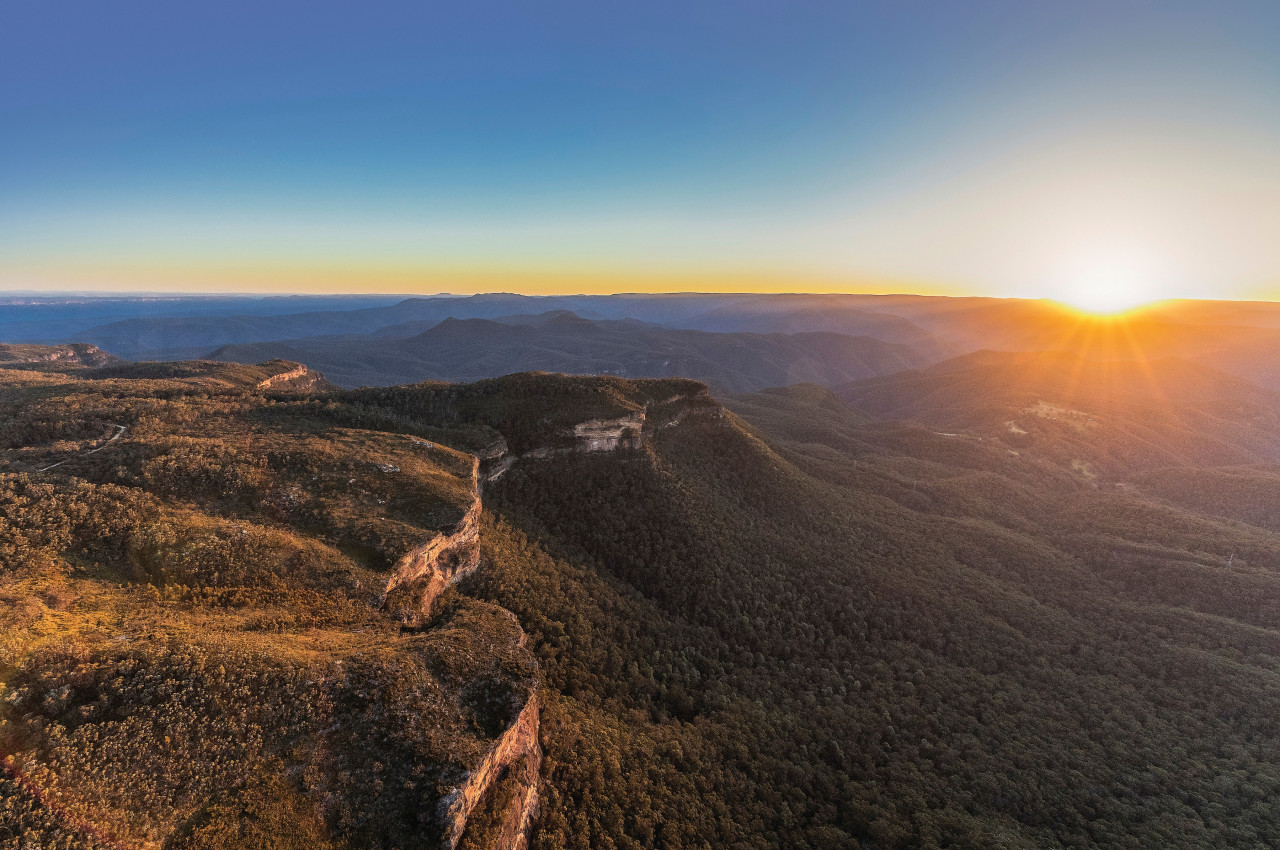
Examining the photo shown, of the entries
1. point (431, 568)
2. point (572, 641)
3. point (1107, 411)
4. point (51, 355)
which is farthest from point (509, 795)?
point (51, 355)

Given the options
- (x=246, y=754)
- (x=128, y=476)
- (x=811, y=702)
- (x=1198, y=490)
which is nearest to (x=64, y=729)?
(x=246, y=754)

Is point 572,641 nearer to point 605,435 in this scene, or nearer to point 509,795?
point 509,795

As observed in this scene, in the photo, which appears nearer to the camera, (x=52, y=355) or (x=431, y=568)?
(x=431, y=568)

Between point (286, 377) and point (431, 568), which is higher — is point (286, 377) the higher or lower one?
the higher one

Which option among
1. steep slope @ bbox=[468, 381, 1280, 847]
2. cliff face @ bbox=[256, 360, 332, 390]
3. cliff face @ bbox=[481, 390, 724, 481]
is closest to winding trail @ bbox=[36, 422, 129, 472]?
cliff face @ bbox=[481, 390, 724, 481]

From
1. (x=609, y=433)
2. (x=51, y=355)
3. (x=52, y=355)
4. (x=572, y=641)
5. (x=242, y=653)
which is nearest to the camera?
(x=242, y=653)

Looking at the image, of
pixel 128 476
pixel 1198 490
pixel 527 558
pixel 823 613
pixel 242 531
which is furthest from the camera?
pixel 1198 490

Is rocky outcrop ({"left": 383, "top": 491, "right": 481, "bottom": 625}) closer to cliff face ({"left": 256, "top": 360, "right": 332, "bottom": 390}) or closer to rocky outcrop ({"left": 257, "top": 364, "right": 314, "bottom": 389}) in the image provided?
rocky outcrop ({"left": 257, "top": 364, "right": 314, "bottom": 389})

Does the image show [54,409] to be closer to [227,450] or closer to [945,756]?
[227,450]
